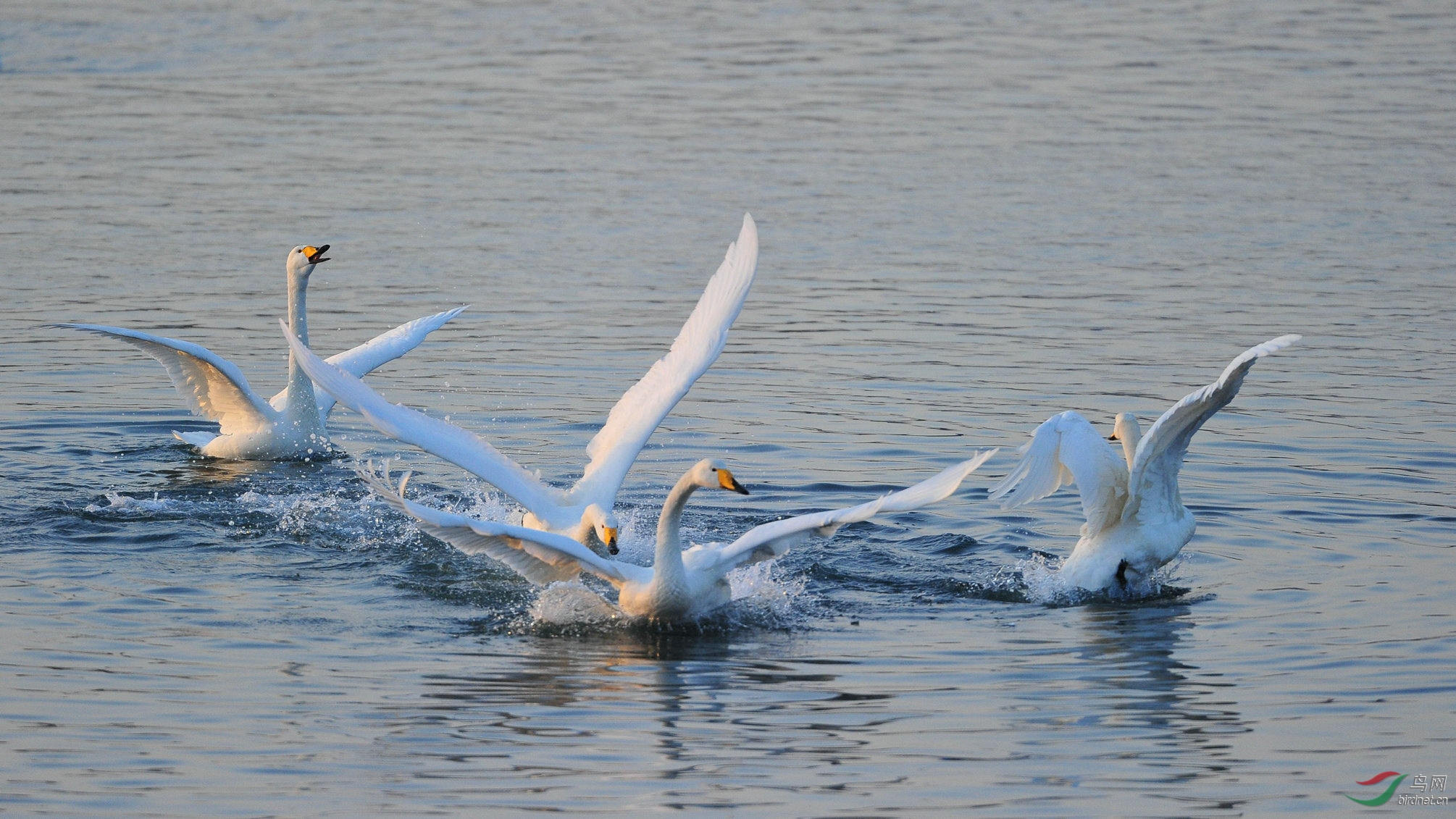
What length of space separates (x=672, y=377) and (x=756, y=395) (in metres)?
3.13

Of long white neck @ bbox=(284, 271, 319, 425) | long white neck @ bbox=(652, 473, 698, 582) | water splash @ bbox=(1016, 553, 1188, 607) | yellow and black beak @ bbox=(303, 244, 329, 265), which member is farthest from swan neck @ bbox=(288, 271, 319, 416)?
water splash @ bbox=(1016, 553, 1188, 607)

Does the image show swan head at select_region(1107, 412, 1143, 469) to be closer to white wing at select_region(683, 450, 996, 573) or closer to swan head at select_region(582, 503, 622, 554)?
white wing at select_region(683, 450, 996, 573)

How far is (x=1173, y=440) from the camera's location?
9.84 m

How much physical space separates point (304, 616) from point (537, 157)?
12.6 metres

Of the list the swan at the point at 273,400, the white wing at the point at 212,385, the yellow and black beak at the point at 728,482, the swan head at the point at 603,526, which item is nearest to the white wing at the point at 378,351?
the swan at the point at 273,400

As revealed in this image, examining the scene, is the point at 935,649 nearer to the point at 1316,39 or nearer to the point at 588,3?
the point at 1316,39

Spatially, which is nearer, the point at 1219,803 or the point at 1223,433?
the point at 1219,803

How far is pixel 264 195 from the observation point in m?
19.8

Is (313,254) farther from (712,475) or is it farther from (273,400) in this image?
(712,475)

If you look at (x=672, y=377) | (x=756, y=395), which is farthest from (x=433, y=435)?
(x=756, y=395)

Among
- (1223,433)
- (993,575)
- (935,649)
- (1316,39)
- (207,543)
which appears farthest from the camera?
(1316,39)

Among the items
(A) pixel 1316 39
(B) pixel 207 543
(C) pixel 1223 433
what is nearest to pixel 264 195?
(B) pixel 207 543

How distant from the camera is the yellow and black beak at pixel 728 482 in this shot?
8414 mm

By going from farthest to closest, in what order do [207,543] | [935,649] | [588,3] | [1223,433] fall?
[588,3] → [1223,433] → [207,543] → [935,649]
